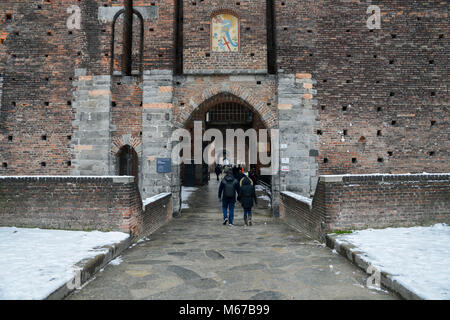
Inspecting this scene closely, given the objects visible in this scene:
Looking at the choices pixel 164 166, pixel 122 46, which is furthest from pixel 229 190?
pixel 122 46

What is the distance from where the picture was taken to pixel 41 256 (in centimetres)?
396

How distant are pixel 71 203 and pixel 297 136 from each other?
7019 mm

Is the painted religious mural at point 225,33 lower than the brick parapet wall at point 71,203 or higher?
higher

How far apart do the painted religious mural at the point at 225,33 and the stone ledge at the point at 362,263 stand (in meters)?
7.35

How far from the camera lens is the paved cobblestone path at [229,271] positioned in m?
3.26

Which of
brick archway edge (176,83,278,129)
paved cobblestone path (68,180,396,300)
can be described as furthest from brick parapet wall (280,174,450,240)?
brick archway edge (176,83,278,129)

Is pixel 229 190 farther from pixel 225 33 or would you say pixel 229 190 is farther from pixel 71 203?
pixel 225 33

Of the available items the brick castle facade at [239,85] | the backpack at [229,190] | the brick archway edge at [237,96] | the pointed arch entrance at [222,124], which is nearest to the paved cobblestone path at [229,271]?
the backpack at [229,190]

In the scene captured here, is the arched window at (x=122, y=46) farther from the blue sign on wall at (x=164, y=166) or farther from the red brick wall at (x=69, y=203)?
the red brick wall at (x=69, y=203)

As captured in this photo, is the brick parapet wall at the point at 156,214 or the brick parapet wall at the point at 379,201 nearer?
the brick parapet wall at the point at 379,201

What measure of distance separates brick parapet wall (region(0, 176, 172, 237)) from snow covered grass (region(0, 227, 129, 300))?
0.76 feet

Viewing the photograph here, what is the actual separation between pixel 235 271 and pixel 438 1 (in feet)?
39.8

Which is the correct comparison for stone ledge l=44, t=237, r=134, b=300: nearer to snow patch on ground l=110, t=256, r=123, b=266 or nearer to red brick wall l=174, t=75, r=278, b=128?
snow patch on ground l=110, t=256, r=123, b=266

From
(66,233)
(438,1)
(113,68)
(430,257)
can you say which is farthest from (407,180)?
(113,68)
